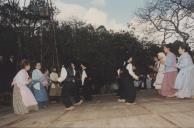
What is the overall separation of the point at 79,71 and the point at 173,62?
209 inches

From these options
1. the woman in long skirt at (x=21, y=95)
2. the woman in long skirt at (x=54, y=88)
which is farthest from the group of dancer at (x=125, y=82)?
the woman in long skirt at (x=54, y=88)

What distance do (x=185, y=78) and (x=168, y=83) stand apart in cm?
154

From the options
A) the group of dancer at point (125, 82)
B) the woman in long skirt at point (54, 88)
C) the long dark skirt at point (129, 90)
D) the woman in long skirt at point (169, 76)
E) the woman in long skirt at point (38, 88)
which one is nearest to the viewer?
the group of dancer at point (125, 82)

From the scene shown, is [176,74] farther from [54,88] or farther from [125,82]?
[54,88]

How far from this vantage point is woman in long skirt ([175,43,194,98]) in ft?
61.7

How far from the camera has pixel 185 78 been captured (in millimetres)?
18938

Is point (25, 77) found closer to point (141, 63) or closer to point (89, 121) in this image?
point (89, 121)

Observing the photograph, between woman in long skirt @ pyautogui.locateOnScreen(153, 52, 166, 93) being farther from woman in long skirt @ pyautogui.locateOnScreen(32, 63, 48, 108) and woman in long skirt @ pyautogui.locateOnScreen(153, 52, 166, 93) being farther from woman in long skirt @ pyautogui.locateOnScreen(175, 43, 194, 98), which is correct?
woman in long skirt @ pyautogui.locateOnScreen(32, 63, 48, 108)

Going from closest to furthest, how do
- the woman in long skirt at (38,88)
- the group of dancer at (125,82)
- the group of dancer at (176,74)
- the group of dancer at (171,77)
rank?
the group of dancer at (125,82), the group of dancer at (171,77), the group of dancer at (176,74), the woman in long skirt at (38,88)

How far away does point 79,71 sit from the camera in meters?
24.0

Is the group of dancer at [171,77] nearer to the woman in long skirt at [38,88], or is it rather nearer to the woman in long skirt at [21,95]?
the woman in long skirt at [38,88]

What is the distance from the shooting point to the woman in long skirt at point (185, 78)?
741 inches

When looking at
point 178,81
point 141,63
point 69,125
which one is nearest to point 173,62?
point 178,81

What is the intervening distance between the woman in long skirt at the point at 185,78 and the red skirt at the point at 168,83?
3.92ft
